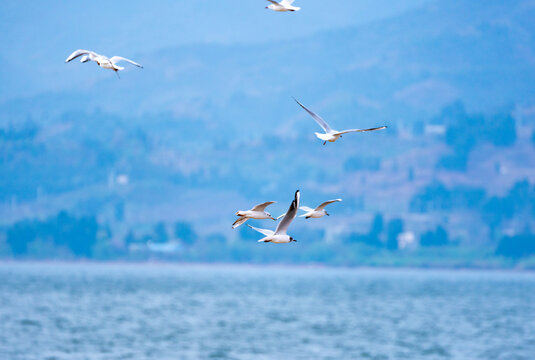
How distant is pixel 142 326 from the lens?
111 m

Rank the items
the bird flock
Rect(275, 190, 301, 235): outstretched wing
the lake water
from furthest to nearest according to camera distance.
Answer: the lake water
the bird flock
Rect(275, 190, 301, 235): outstretched wing

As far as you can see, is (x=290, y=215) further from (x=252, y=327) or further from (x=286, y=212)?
(x=252, y=327)

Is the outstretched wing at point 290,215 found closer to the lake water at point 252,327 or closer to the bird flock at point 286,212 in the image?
the bird flock at point 286,212

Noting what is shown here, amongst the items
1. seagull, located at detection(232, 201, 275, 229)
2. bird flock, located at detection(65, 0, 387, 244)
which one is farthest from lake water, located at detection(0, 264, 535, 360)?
seagull, located at detection(232, 201, 275, 229)

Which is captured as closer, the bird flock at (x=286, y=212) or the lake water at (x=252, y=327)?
the bird flock at (x=286, y=212)

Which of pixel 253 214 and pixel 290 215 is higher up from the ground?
pixel 253 214

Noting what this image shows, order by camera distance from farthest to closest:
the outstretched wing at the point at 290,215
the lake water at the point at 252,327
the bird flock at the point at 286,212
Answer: the lake water at the point at 252,327, the bird flock at the point at 286,212, the outstretched wing at the point at 290,215

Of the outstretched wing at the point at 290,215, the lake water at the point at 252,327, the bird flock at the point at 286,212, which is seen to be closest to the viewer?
the outstretched wing at the point at 290,215

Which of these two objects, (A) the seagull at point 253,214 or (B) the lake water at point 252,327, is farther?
(B) the lake water at point 252,327

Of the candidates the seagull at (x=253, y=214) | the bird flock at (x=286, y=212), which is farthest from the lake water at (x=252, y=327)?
the seagull at (x=253, y=214)

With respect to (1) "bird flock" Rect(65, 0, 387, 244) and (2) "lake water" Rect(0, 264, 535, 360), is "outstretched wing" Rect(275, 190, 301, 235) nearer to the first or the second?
(1) "bird flock" Rect(65, 0, 387, 244)

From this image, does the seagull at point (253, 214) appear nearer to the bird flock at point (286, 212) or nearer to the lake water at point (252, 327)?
the bird flock at point (286, 212)

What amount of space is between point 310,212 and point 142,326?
86861 millimetres

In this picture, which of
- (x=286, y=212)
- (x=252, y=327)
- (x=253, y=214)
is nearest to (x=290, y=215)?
(x=286, y=212)
